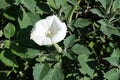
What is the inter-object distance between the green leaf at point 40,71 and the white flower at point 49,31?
18 centimetres

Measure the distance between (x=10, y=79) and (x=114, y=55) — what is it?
89 centimetres

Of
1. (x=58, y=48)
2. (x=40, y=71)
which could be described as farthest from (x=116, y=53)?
(x=40, y=71)

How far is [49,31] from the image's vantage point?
189cm

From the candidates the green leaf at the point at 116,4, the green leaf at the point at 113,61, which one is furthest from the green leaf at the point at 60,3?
the green leaf at the point at 113,61

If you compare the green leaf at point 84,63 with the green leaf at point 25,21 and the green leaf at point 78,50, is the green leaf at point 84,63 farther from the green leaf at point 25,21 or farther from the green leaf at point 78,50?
the green leaf at point 25,21

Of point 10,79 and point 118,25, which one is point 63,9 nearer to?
point 118,25

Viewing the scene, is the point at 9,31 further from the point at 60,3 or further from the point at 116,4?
the point at 116,4

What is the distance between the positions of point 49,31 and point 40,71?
10.0 inches

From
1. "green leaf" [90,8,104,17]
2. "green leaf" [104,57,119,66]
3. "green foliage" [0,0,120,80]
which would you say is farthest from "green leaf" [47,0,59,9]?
"green leaf" [104,57,119,66]

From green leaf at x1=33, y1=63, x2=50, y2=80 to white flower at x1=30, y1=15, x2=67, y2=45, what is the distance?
0.18 metres

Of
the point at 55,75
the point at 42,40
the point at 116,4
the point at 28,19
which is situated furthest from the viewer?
the point at 116,4

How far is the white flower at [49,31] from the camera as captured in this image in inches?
68.3

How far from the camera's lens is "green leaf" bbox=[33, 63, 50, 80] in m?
1.80

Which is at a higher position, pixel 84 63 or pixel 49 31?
pixel 49 31
